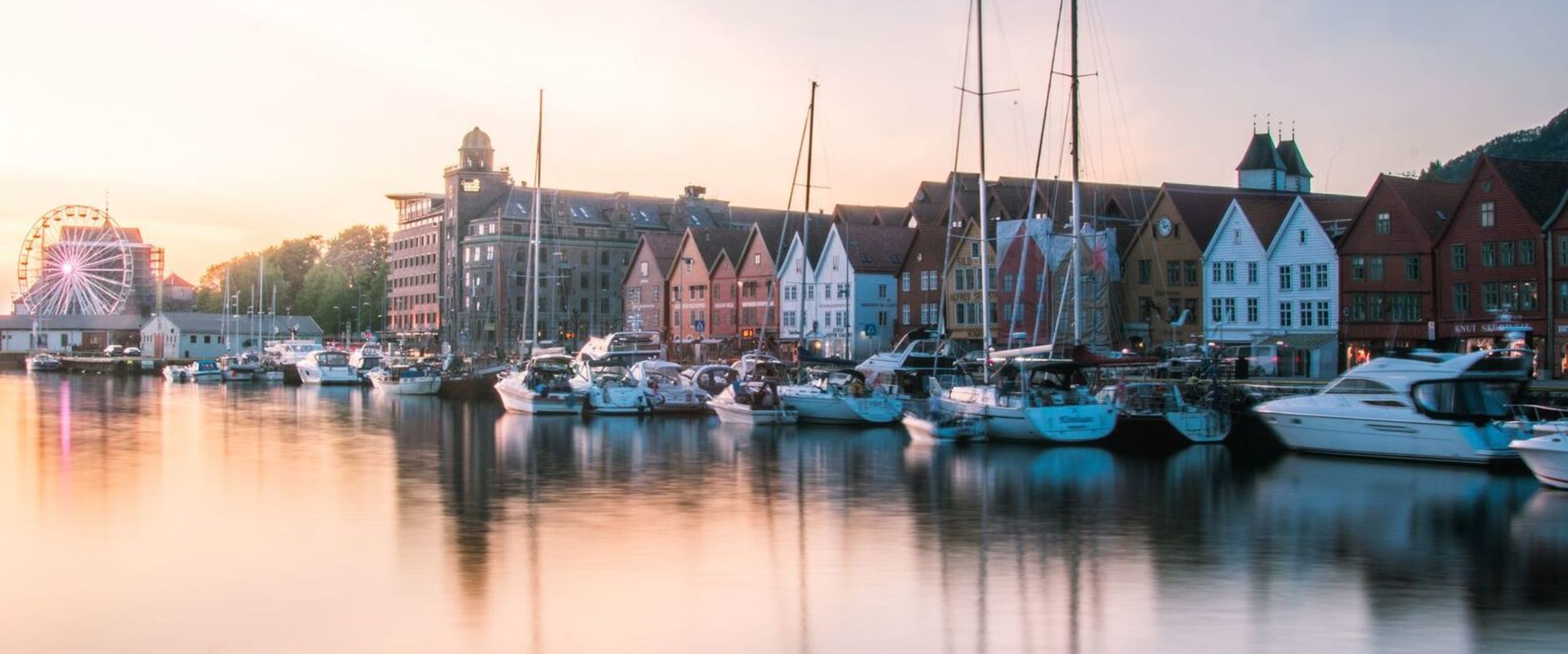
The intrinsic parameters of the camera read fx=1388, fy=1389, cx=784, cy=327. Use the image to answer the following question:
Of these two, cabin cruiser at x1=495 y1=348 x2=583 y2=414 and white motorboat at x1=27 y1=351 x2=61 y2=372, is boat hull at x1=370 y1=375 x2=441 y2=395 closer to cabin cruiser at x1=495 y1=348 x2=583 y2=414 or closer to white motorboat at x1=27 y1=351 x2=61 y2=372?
cabin cruiser at x1=495 y1=348 x2=583 y2=414

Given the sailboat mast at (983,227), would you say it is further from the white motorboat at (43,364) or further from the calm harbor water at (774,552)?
the white motorboat at (43,364)

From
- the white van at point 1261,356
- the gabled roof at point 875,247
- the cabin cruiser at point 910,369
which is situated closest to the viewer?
the cabin cruiser at point 910,369

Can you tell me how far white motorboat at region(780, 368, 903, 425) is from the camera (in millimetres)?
52531

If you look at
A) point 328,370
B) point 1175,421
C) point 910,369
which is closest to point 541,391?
point 910,369

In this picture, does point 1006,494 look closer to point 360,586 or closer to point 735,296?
point 360,586

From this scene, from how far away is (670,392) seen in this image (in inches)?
2459

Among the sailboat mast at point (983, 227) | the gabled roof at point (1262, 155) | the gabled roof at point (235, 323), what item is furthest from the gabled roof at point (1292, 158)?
the gabled roof at point (235, 323)

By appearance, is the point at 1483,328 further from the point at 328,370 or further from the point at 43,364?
the point at 43,364

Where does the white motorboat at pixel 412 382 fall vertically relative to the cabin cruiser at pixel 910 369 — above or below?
below

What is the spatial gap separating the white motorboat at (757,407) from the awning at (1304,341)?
94.7 ft

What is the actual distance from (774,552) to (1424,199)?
5509 centimetres

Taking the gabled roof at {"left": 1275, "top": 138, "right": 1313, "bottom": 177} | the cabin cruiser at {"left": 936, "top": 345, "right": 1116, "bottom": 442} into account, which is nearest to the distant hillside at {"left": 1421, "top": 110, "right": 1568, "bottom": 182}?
the gabled roof at {"left": 1275, "top": 138, "right": 1313, "bottom": 177}

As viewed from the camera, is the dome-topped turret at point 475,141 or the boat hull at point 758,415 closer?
the boat hull at point 758,415

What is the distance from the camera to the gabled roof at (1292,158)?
10506 cm
